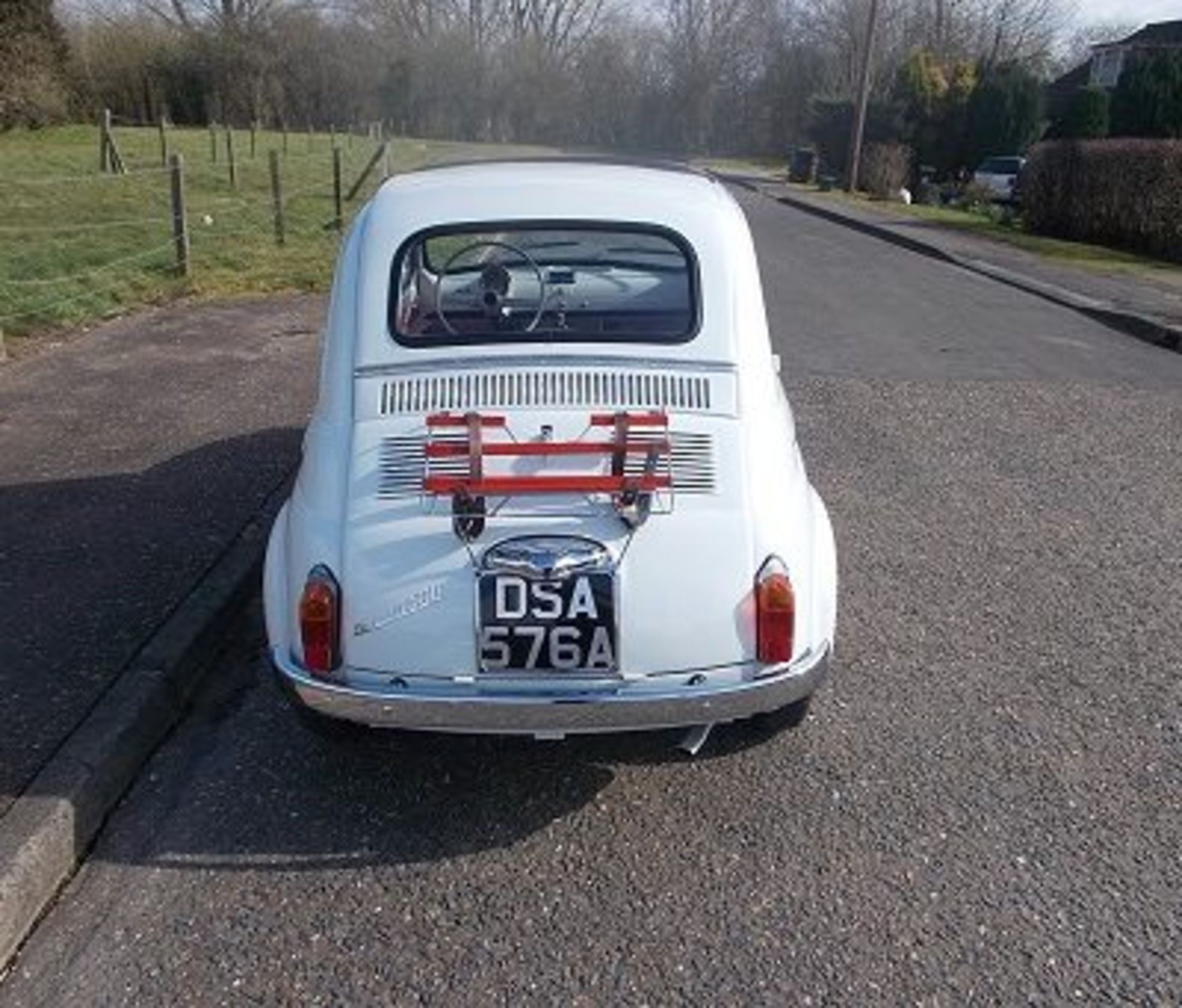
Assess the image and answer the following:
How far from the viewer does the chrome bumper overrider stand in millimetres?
2645

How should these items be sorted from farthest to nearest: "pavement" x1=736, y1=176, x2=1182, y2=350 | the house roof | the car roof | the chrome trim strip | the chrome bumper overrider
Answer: the house roof
"pavement" x1=736, y1=176, x2=1182, y2=350
the car roof
the chrome trim strip
the chrome bumper overrider

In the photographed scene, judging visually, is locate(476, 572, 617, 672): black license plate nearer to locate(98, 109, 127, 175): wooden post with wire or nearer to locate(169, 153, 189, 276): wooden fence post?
locate(169, 153, 189, 276): wooden fence post

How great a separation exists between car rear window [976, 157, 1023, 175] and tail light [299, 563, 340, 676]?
3530cm

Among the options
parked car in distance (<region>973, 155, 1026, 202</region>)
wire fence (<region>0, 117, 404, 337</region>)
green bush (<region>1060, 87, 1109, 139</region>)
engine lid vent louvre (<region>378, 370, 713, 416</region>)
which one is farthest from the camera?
parked car in distance (<region>973, 155, 1026, 202</region>)

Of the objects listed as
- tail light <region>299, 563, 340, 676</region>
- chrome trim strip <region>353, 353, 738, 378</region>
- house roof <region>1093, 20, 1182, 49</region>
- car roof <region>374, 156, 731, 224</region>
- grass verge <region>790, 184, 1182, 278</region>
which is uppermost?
house roof <region>1093, 20, 1182, 49</region>

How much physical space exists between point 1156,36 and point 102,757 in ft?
175

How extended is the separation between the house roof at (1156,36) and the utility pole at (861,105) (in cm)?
1792

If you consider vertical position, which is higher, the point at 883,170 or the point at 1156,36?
the point at 1156,36

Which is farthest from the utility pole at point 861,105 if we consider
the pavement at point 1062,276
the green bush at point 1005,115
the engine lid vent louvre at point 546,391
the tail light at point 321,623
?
the tail light at point 321,623

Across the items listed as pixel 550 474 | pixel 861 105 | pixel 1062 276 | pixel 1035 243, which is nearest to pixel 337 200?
pixel 1062 276

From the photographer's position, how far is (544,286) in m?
3.87

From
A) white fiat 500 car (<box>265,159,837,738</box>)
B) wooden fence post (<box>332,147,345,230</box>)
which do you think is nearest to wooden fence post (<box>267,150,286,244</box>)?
wooden fence post (<box>332,147,345,230</box>)

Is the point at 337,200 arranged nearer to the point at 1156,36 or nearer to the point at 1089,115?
the point at 1089,115

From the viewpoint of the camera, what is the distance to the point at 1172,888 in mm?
2680
